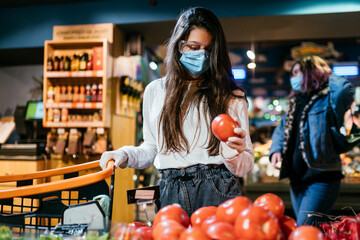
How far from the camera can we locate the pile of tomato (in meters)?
0.85

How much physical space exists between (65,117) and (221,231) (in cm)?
427

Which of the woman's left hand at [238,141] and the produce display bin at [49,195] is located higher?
the woman's left hand at [238,141]

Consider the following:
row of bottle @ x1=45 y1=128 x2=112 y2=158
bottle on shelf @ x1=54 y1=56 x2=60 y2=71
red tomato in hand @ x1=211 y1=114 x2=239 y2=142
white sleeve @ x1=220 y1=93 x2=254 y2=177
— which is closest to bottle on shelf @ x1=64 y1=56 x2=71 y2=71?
bottle on shelf @ x1=54 y1=56 x2=60 y2=71

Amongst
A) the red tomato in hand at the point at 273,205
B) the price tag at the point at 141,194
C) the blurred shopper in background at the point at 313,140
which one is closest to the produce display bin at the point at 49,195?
the price tag at the point at 141,194

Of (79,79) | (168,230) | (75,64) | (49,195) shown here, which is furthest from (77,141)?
(168,230)

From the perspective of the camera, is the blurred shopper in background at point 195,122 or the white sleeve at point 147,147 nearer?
the blurred shopper in background at point 195,122

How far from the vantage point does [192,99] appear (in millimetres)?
1699

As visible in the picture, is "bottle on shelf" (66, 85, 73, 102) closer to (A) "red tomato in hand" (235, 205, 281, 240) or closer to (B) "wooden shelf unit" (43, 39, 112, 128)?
(B) "wooden shelf unit" (43, 39, 112, 128)

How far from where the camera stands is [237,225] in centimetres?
87

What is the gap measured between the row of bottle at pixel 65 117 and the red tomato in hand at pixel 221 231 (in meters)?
4.08

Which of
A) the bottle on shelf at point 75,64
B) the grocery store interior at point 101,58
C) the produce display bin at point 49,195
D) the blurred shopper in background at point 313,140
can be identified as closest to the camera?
the produce display bin at point 49,195

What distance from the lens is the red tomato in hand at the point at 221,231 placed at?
0.86 metres

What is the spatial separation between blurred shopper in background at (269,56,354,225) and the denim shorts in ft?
4.68

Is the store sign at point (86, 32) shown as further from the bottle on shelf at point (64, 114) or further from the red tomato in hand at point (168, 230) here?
the red tomato in hand at point (168, 230)
